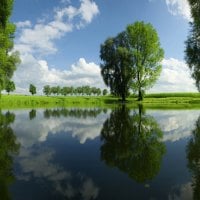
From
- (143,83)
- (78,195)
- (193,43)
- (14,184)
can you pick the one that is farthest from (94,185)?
(143,83)

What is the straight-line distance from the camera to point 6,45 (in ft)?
119

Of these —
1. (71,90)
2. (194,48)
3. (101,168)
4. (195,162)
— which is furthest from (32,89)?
(195,162)

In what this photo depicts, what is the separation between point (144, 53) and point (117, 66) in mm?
7117

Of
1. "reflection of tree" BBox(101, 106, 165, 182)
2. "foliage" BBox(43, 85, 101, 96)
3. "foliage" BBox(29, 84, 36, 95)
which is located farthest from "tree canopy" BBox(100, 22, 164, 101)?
"foliage" BBox(43, 85, 101, 96)

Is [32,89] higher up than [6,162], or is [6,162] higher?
[32,89]

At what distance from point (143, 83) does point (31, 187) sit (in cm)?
5338

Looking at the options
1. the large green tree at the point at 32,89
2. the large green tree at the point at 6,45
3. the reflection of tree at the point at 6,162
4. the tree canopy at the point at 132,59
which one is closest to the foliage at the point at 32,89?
the large green tree at the point at 32,89

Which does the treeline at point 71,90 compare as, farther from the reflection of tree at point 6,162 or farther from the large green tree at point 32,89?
the reflection of tree at point 6,162

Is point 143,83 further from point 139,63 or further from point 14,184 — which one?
point 14,184

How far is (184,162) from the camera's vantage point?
808 centimetres

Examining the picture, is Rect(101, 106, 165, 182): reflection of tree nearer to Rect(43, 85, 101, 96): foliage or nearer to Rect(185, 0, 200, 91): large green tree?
Rect(185, 0, 200, 91): large green tree

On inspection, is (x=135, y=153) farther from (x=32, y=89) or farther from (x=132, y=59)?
(x=32, y=89)

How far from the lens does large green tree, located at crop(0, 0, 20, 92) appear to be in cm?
3547

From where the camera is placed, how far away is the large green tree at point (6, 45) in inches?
1396
